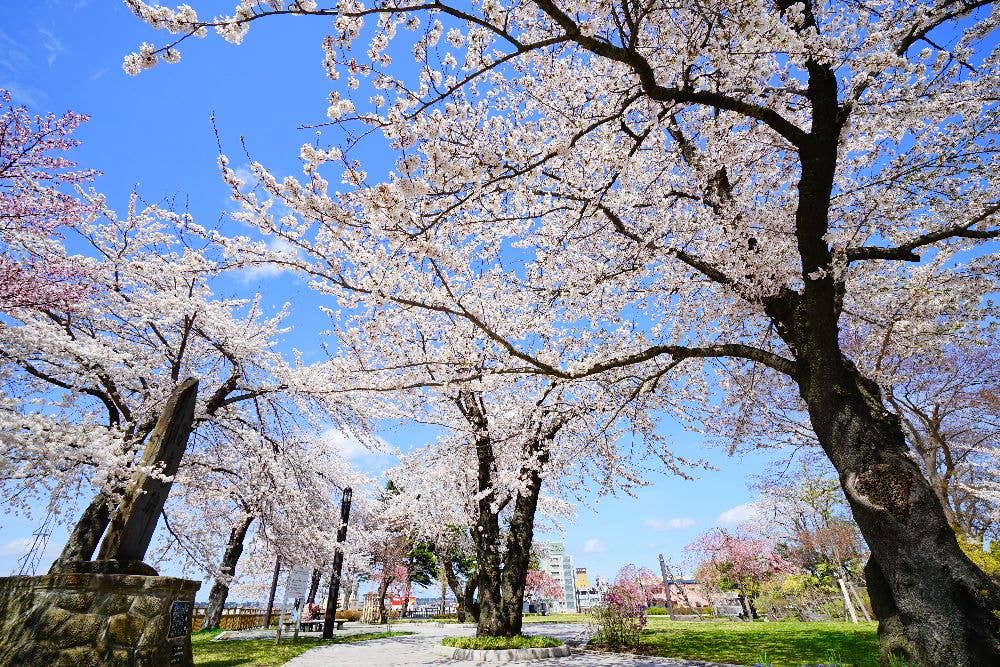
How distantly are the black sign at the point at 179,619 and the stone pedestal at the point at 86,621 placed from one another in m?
0.03

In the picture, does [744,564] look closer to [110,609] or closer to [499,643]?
[499,643]

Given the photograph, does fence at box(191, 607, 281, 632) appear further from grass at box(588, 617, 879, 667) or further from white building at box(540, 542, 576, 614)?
white building at box(540, 542, 576, 614)

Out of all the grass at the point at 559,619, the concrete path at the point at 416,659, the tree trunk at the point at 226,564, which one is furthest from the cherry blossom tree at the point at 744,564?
the tree trunk at the point at 226,564

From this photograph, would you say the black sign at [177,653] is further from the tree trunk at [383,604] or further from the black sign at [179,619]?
the tree trunk at [383,604]

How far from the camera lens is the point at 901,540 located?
402cm

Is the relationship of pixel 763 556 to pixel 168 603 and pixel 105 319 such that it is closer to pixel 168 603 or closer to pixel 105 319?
pixel 168 603

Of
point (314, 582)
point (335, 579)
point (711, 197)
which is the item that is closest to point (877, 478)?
point (711, 197)

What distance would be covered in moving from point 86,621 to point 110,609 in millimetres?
190

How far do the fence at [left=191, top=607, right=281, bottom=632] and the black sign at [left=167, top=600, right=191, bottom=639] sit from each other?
44.6 feet

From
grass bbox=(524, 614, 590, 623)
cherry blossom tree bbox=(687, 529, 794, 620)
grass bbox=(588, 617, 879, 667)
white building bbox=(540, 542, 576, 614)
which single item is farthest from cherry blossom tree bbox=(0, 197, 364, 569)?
white building bbox=(540, 542, 576, 614)

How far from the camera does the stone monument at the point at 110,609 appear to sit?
14.3 ft

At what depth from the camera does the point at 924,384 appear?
1366 centimetres

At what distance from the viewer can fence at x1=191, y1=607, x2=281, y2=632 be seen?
17828 millimetres

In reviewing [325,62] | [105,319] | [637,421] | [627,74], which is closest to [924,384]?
[637,421]
